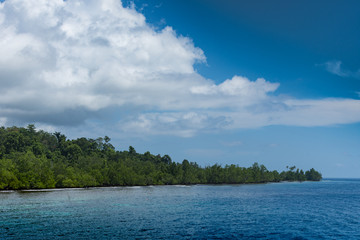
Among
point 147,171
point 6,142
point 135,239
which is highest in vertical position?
point 6,142

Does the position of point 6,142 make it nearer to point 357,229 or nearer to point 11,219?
point 11,219

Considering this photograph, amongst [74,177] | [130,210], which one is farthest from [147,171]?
[130,210]

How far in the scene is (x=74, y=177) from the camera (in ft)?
433

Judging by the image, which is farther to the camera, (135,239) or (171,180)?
(171,180)

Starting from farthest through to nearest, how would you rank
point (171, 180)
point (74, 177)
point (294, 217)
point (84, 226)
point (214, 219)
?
point (171, 180), point (74, 177), point (294, 217), point (214, 219), point (84, 226)

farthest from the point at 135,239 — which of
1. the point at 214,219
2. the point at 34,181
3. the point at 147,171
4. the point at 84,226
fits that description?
the point at 147,171

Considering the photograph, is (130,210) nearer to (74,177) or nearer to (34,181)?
(34,181)

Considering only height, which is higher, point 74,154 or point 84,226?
point 74,154

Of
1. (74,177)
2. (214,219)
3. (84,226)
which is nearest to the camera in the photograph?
(84,226)

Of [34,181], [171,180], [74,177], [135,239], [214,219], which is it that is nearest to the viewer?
[135,239]

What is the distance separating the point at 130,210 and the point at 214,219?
18.5 meters

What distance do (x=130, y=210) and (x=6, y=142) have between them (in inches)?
5046

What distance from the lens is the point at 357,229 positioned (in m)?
45.6

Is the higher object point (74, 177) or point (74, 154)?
point (74, 154)
